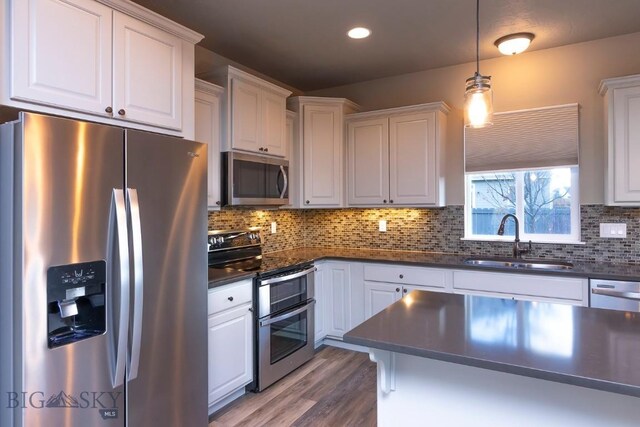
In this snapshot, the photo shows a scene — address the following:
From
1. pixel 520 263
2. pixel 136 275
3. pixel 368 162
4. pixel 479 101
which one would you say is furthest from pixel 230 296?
pixel 520 263

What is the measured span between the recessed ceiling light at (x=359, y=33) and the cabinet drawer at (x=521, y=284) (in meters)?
2.01

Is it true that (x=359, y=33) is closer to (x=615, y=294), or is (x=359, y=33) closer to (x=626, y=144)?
(x=626, y=144)

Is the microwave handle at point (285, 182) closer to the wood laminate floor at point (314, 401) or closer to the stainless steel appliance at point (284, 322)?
the stainless steel appliance at point (284, 322)

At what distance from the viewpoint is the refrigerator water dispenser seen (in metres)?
1.49

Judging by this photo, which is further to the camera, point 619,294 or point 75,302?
point 619,294

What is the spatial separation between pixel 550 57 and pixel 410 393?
3.12 meters

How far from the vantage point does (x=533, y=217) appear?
11.5 feet

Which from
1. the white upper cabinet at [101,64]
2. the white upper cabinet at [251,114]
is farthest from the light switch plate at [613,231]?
the white upper cabinet at [101,64]

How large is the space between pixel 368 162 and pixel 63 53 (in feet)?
8.85

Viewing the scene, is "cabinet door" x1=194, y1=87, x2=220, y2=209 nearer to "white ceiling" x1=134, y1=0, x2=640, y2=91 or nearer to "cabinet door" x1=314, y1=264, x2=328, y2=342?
"white ceiling" x1=134, y1=0, x2=640, y2=91

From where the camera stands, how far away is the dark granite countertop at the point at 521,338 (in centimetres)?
116

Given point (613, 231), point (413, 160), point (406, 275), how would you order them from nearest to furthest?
point (613, 231) → point (406, 275) → point (413, 160)

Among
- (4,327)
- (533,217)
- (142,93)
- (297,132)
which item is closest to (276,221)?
(297,132)

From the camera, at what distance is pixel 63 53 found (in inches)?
68.5
